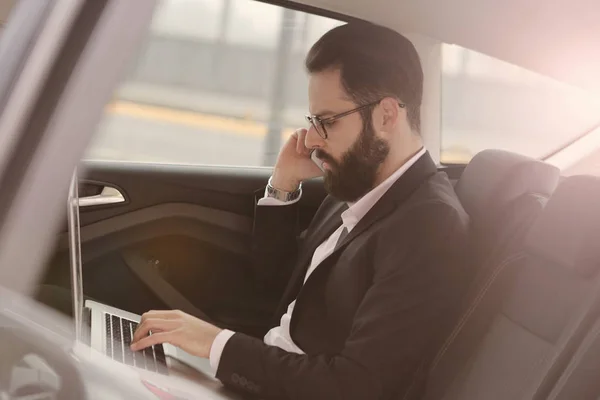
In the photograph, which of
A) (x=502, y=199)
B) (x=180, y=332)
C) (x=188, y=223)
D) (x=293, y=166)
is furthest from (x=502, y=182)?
(x=188, y=223)

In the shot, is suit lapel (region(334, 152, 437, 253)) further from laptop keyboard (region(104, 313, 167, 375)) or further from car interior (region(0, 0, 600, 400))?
laptop keyboard (region(104, 313, 167, 375))

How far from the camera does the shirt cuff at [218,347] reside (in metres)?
1.40

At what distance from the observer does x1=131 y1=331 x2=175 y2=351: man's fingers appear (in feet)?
4.26

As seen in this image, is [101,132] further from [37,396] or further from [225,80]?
[225,80]

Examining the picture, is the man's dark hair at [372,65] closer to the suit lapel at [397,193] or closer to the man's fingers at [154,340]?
the suit lapel at [397,193]

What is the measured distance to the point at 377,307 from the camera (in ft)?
4.33

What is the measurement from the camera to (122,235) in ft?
7.03

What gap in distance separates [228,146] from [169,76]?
1.04ft

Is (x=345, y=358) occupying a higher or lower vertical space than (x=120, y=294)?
higher

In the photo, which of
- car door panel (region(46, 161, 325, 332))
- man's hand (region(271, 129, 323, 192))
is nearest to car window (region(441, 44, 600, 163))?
man's hand (region(271, 129, 323, 192))

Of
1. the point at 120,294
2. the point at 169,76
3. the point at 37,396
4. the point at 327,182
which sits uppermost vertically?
the point at 169,76

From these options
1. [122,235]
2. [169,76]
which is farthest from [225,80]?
[122,235]

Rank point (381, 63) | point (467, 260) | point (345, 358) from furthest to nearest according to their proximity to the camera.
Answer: point (381, 63)
point (467, 260)
point (345, 358)

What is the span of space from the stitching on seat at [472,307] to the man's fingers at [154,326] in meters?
0.53
